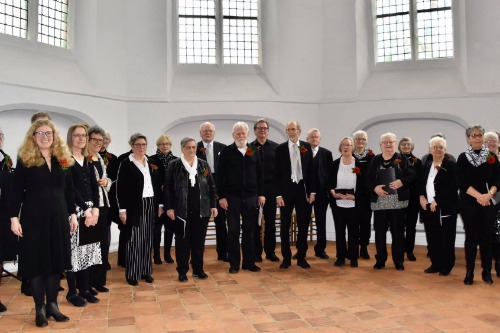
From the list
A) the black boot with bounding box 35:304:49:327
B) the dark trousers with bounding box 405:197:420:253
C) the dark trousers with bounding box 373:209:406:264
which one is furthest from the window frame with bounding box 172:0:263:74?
the black boot with bounding box 35:304:49:327

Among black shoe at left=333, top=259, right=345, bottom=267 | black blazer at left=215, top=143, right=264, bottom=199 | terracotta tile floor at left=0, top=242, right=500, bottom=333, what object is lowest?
terracotta tile floor at left=0, top=242, right=500, bottom=333

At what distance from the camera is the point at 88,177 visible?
13.3ft

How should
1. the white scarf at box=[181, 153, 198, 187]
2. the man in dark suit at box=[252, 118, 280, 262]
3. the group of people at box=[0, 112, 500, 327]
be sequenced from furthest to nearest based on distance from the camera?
the man in dark suit at box=[252, 118, 280, 262]
the white scarf at box=[181, 153, 198, 187]
the group of people at box=[0, 112, 500, 327]

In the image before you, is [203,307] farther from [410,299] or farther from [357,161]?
[357,161]

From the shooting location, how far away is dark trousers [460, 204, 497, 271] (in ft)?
15.3

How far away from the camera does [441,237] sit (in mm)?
5156

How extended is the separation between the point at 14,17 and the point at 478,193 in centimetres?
736

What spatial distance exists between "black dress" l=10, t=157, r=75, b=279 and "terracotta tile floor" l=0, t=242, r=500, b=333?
489 millimetres

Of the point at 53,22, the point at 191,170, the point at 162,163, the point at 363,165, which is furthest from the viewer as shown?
the point at 53,22

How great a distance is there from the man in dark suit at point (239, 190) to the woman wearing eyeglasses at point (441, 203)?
6.18 feet

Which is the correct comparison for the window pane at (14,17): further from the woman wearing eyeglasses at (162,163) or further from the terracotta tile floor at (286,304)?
the terracotta tile floor at (286,304)

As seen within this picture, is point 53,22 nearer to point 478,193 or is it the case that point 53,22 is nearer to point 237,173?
point 237,173

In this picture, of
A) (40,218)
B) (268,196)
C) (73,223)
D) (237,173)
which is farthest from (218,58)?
(40,218)

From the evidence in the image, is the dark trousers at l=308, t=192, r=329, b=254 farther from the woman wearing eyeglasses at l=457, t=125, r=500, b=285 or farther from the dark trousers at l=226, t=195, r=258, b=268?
the woman wearing eyeglasses at l=457, t=125, r=500, b=285
